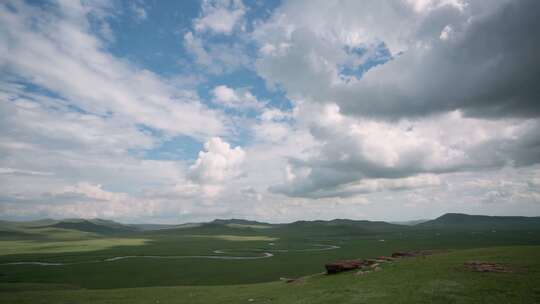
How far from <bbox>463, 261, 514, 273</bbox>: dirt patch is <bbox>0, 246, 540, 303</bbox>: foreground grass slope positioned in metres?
0.87

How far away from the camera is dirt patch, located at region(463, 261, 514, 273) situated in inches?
1277

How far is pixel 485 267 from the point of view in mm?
33938

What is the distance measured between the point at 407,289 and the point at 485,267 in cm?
1196

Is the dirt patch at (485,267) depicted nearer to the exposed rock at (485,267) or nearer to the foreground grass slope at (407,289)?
the exposed rock at (485,267)

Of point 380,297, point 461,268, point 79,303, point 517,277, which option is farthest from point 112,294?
point 517,277

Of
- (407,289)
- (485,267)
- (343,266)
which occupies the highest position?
(485,267)

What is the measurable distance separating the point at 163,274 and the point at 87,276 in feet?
73.5

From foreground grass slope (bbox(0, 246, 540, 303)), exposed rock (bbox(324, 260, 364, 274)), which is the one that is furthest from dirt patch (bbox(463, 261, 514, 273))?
exposed rock (bbox(324, 260, 364, 274))

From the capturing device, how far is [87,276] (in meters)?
91.1

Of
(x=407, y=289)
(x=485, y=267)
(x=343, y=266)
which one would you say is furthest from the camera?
(x=343, y=266)

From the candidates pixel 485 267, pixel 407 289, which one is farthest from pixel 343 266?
pixel 485 267

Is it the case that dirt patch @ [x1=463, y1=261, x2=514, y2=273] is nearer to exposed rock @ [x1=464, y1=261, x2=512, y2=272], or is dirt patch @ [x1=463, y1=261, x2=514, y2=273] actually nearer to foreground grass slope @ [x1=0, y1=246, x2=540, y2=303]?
exposed rock @ [x1=464, y1=261, x2=512, y2=272]

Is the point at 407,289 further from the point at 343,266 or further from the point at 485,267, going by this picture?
the point at 343,266

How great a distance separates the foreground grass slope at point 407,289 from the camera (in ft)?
84.0
